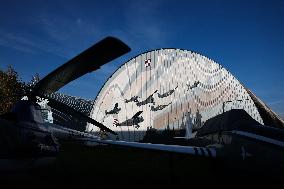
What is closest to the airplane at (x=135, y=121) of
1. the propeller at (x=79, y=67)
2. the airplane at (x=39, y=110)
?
the airplane at (x=39, y=110)

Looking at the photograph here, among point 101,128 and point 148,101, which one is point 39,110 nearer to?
point 101,128

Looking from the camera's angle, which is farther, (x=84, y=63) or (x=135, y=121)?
(x=135, y=121)

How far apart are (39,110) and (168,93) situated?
25857 millimetres

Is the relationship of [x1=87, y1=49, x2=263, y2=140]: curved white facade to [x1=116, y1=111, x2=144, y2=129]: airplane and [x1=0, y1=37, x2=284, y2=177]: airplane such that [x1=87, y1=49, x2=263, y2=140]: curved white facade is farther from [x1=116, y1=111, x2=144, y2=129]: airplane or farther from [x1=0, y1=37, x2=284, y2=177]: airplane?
[x1=0, y1=37, x2=284, y2=177]: airplane

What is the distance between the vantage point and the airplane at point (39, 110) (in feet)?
16.2

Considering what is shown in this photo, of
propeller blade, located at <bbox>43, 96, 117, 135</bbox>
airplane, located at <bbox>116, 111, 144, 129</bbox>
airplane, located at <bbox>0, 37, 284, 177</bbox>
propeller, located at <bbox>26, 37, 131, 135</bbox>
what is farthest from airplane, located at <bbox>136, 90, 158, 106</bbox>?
propeller blade, located at <bbox>43, 96, 117, 135</bbox>

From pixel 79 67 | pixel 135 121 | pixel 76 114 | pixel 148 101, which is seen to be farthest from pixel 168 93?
pixel 79 67

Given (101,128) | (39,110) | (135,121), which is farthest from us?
(135,121)

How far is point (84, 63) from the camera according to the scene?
5.41 meters

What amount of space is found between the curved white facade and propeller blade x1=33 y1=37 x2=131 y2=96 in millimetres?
22544

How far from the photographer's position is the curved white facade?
29.5 metres

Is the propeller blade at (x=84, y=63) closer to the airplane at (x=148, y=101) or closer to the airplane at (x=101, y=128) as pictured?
the airplane at (x=101, y=128)

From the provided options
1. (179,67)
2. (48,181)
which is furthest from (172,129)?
(48,181)

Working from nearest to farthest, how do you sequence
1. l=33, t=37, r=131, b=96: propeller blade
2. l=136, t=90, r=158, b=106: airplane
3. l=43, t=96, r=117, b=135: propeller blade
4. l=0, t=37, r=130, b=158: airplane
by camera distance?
l=33, t=37, r=131, b=96: propeller blade
l=0, t=37, r=130, b=158: airplane
l=43, t=96, r=117, b=135: propeller blade
l=136, t=90, r=158, b=106: airplane
